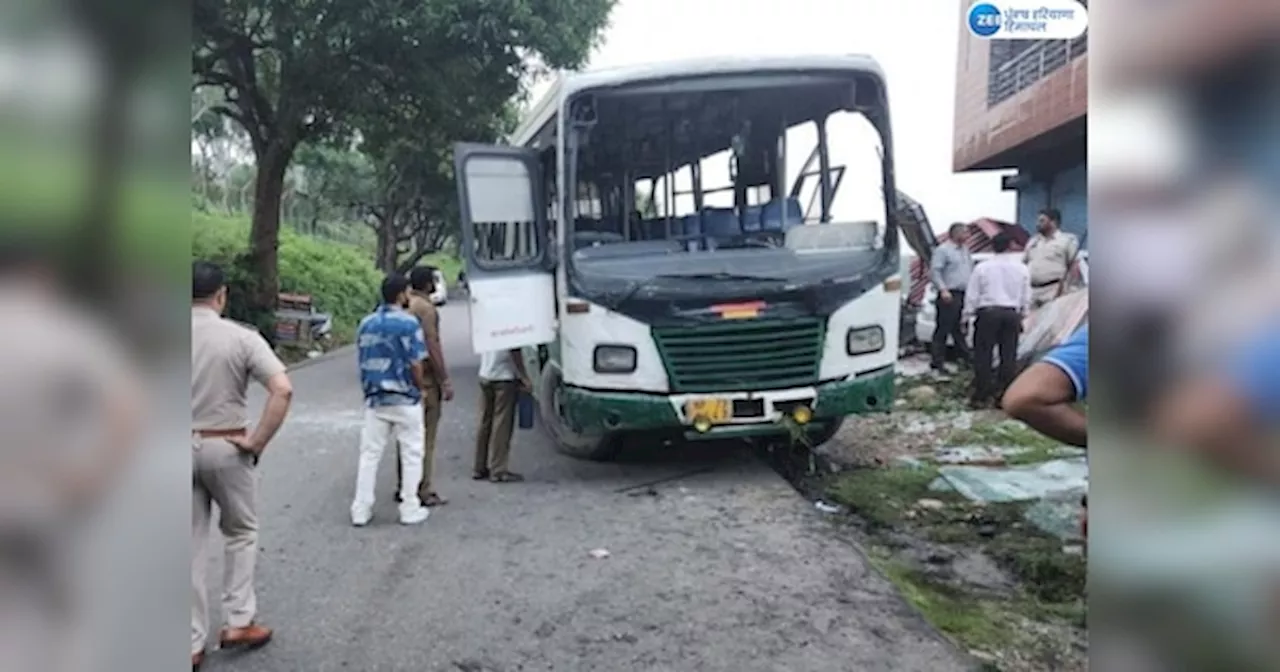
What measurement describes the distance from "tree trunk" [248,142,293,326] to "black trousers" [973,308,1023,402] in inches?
68.2

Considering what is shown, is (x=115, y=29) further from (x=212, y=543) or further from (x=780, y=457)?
(x=780, y=457)

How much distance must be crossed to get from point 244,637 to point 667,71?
2444mm

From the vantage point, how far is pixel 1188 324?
1.30 metres

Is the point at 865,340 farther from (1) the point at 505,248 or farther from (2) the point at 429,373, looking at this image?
(2) the point at 429,373

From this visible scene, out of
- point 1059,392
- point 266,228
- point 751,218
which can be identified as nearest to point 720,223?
point 751,218

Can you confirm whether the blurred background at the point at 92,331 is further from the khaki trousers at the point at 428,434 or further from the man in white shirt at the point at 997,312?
the khaki trousers at the point at 428,434

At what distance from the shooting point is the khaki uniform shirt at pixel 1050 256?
5.90 ft

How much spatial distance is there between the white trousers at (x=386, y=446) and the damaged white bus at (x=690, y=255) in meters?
0.42

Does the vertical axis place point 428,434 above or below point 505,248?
below

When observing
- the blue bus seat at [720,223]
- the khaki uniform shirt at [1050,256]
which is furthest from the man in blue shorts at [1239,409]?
the blue bus seat at [720,223]

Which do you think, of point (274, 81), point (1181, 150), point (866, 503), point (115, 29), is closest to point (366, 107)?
point (274, 81)

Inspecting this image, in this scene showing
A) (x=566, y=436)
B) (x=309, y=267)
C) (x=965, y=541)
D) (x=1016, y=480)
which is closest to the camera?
(x=309, y=267)

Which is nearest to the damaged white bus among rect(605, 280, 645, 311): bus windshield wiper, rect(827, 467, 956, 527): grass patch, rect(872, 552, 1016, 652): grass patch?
rect(605, 280, 645, 311): bus windshield wiper

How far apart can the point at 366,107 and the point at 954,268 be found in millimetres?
1647
